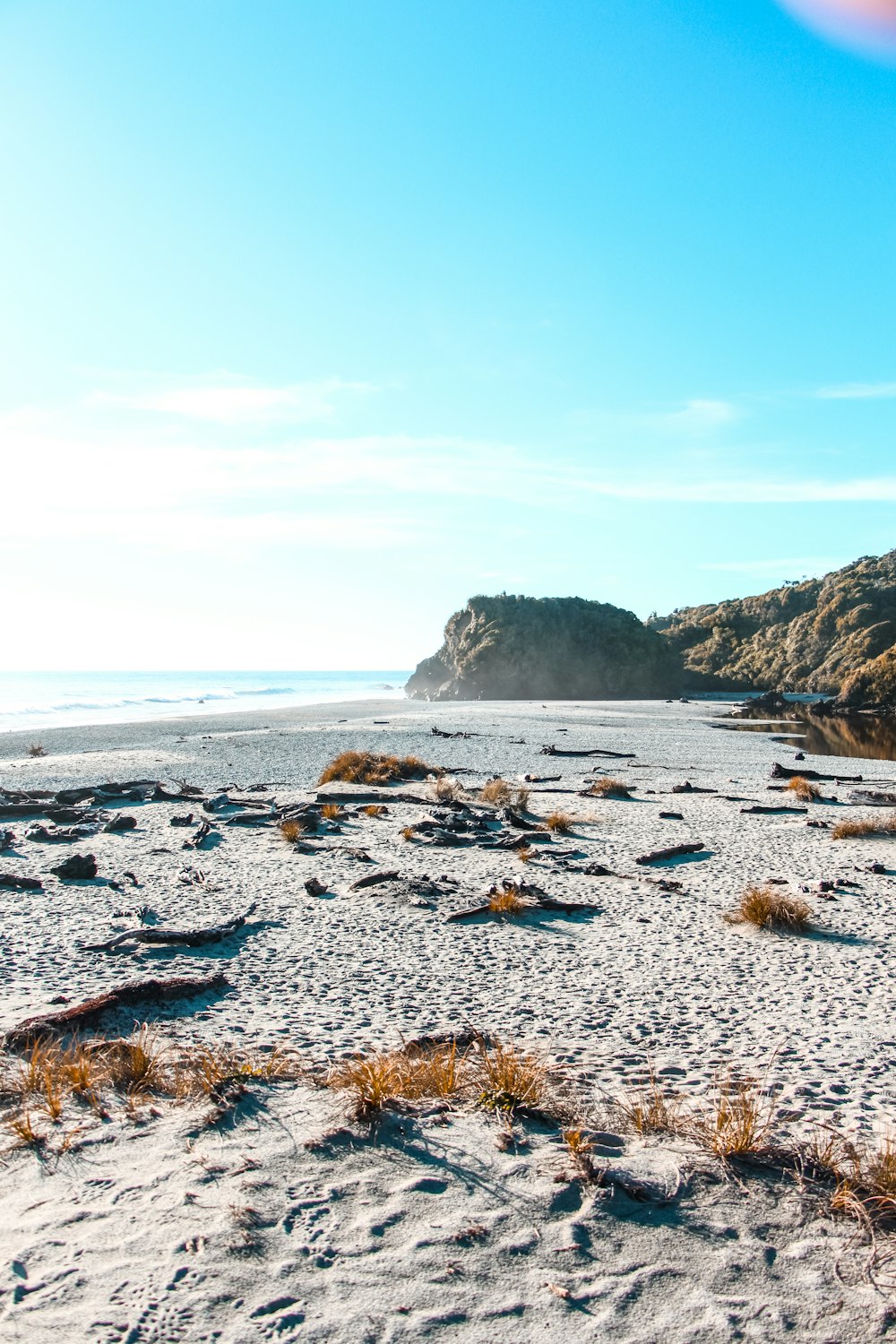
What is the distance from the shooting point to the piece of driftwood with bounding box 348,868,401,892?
34.7ft

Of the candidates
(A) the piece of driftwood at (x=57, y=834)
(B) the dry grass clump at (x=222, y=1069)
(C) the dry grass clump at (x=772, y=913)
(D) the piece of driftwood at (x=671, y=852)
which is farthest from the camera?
(A) the piece of driftwood at (x=57, y=834)

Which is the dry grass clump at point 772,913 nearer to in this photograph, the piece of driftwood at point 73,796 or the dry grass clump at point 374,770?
the dry grass clump at point 374,770

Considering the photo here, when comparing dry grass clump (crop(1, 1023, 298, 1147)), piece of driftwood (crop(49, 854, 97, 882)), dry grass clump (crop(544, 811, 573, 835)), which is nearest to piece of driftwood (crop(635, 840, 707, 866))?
dry grass clump (crop(544, 811, 573, 835))

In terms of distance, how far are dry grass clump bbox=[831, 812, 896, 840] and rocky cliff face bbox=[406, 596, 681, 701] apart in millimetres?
74689

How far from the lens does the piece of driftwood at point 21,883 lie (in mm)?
10469

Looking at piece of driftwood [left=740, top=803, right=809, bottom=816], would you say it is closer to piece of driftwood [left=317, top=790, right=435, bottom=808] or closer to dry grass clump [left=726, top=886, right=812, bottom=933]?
piece of driftwood [left=317, top=790, right=435, bottom=808]

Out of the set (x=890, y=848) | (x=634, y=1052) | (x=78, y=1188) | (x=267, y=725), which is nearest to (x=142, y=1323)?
(x=78, y=1188)

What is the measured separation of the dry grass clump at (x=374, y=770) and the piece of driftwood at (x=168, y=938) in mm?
12352

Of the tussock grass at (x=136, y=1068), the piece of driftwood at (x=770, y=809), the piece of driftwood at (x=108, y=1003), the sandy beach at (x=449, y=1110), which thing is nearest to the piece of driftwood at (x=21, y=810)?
the sandy beach at (x=449, y=1110)

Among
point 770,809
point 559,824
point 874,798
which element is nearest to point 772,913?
point 559,824

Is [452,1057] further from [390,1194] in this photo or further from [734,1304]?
[734,1304]

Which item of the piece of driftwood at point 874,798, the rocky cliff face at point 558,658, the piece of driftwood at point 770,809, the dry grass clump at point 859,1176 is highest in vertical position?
the rocky cliff face at point 558,658

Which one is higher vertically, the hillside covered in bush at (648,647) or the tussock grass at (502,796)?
the hillside covered in bush at (648,647)

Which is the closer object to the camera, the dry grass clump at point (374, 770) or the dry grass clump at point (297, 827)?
the dry grass clump at point (297, 827)
